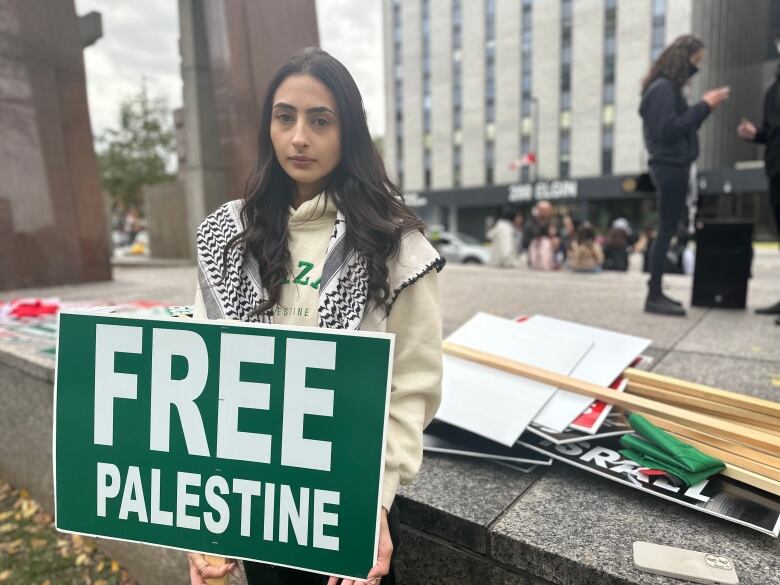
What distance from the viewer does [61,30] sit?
7426 millimetres

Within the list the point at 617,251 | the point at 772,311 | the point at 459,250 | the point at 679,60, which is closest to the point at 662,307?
the point at 772,311

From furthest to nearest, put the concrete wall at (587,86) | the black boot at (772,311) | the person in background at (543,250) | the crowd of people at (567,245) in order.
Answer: the concrete wall at (587,86), the person in background at (543,250), the crowd of people at (567,245), the black boot at (772,311)

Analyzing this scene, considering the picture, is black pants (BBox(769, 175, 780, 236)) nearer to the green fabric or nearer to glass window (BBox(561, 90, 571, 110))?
the green fabric

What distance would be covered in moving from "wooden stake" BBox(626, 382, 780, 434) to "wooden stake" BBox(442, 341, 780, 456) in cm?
5

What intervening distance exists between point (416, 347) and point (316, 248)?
15.4 inches

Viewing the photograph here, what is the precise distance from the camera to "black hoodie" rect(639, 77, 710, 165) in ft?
13.6

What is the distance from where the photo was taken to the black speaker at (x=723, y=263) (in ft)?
15.1

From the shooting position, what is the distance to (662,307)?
4598 millimetres

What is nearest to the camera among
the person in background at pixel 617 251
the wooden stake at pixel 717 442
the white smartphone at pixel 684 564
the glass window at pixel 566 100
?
the white smartphone at pixel 684 564

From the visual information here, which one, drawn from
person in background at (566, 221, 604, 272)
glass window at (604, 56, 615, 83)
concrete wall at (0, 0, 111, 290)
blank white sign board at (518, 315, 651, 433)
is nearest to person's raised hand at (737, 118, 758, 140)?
blank white sign board at (518, 315, 651, 433)

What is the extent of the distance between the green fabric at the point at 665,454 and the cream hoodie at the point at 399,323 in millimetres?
788

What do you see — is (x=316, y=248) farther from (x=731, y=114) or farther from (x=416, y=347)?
(x=731, y=114)

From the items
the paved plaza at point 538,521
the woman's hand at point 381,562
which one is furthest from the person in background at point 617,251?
the woman's hand at point 381,562

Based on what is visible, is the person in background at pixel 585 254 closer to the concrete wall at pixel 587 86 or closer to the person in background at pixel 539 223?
the person in background at pixel 539 223
